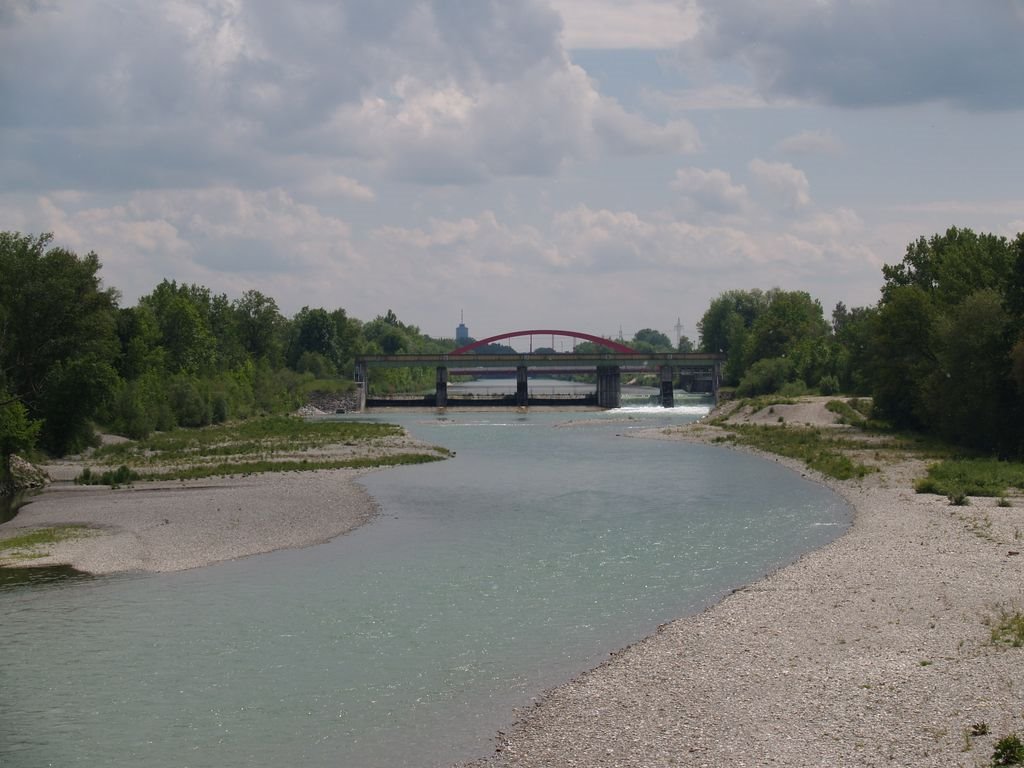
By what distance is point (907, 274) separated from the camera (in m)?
88.6

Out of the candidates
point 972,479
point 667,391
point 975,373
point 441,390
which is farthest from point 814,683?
point 667,391

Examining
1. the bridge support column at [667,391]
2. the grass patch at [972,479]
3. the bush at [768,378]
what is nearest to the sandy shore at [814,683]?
the grass patch at [972,479]

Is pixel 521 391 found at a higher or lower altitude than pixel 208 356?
lower

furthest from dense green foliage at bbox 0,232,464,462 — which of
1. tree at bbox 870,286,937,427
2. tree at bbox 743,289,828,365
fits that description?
tree at bbox 743,289,828,365

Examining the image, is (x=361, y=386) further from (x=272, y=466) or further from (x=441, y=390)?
(x=272, y=466)

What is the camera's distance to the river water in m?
17.6

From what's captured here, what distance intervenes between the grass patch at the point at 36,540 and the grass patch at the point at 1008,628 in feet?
89.7

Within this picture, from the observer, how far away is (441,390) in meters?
143

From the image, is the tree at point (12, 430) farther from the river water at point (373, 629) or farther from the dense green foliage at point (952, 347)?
the dense green foliage at point (952, 347)

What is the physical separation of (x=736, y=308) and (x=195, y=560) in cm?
17347

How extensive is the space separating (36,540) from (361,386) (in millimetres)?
111569

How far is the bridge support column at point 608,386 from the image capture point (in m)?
145

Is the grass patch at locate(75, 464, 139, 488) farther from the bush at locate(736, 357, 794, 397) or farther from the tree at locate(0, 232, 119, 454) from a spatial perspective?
the bush at locate(736, 357, 794, 397)

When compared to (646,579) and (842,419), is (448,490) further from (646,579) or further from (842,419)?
(842,419)
